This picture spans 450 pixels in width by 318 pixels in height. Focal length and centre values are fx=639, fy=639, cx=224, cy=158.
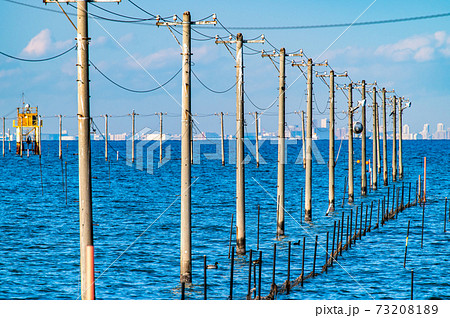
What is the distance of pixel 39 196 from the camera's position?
223 feet

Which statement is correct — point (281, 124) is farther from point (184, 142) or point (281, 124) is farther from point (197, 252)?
point (184, 142)

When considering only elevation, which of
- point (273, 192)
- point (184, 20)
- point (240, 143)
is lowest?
point (273, 192)

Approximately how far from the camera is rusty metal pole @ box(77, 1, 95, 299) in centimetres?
1475

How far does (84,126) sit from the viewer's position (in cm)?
1480

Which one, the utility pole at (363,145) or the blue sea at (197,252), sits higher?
the utility pole at (363,145)

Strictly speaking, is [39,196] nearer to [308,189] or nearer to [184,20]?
[308,189]

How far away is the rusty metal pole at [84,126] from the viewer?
1475 cm

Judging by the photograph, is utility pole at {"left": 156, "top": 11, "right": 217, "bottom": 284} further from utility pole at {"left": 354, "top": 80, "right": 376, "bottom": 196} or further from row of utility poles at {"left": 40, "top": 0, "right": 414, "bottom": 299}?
utility pole at {"left": 354, "top": 80, "right": 376, "bottom": 196}

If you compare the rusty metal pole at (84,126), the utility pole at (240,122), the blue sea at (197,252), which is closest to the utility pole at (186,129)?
the blue sea at (197,252)

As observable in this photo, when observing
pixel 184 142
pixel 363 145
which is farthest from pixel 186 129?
pixel 363 145

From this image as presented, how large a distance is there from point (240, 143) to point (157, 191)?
5195cm

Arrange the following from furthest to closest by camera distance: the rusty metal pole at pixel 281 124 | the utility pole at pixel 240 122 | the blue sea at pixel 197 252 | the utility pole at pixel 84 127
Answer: the rusty metal pole at pixel 281 124
the utility pole at pixel 240 122
the blue sea at pixel 197 252
the utility pole at pixel 84 127

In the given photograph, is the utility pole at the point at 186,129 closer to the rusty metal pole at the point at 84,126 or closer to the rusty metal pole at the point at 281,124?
the rusty metal pole at the point at 84,126
